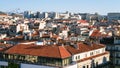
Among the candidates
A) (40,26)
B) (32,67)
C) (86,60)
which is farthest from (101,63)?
(40,26)

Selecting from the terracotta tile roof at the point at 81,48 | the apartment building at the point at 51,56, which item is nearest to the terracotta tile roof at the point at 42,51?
the apartment building at the point at 51,56

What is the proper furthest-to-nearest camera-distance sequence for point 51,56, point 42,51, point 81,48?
point 81,48
point 42,51
point 51,56

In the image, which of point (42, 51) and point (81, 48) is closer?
point (42, 51)

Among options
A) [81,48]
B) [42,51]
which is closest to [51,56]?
[42,51]

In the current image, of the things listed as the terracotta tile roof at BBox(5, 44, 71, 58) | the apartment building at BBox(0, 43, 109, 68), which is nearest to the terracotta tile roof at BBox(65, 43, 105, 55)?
the apartment building at BBox(0, 43, 109, 68)

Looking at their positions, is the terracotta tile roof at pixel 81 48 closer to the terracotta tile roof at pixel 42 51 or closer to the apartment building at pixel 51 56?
the apartment building at pixel 51 56

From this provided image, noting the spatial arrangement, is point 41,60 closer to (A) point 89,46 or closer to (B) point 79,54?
(B) point 79,54

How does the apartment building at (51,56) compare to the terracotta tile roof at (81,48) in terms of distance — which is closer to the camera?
the apartment building at (51,56)

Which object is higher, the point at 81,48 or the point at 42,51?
the point at 42,51

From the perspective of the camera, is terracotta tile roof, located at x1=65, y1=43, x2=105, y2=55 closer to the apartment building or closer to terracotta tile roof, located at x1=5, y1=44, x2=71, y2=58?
the apartment building

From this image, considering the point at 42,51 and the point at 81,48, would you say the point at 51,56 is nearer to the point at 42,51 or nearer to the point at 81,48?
the point at 42,51
